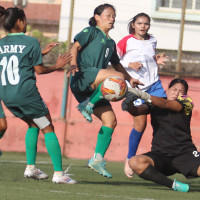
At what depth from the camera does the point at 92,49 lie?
8086mm

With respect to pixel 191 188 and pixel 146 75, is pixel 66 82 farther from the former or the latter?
pixel 191 188

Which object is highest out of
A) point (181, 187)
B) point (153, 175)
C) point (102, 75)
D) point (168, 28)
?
point (168, 28)

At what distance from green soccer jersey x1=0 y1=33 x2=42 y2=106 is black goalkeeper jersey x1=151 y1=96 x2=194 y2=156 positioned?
130 cm

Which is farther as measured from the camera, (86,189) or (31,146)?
(31,146)

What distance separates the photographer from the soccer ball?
23.6 feet

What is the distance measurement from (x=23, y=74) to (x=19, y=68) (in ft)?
0.24

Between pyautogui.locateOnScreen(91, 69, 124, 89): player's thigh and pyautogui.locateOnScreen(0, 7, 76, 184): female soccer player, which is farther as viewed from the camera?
pyautogui.locateOnScreen(91, 69, 124, 89): player's thigh

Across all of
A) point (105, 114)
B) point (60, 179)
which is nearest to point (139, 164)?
point (60, 179)

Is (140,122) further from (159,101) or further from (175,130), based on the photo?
(159,101)

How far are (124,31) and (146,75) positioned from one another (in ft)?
12.9

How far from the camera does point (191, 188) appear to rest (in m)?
7.64

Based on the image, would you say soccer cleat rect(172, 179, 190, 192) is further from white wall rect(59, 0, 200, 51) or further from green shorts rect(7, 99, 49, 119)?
white wall rect(59, 0, 200, 51)

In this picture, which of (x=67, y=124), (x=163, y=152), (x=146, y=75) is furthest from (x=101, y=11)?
(x=67, y=124)

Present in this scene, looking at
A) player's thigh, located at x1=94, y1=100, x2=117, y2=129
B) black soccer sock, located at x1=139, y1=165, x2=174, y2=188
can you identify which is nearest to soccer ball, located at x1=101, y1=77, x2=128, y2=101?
player's thigh, located at x1=94, y1=100, x2=117, y2=129
